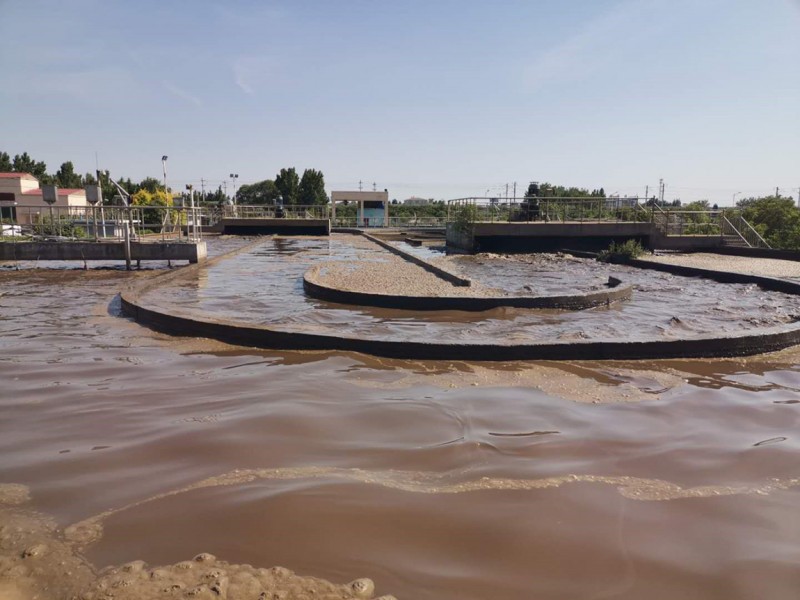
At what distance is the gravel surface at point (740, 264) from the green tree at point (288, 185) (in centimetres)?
5828

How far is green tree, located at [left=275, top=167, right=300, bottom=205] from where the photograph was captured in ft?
240

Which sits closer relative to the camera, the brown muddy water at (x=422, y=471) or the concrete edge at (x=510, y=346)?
the brown muddy water at (x=422, y=471)

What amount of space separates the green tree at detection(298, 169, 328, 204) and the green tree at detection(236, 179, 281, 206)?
18.7 m

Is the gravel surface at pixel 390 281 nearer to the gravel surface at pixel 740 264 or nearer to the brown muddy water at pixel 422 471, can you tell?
the brown muddy water at pixel 422 471

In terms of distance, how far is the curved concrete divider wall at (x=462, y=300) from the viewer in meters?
9.03

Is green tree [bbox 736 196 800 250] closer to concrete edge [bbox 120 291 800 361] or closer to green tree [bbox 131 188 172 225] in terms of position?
concrete edge [bbox 120 291 800 361]

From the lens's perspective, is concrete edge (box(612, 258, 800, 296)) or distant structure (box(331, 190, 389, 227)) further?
distant structure (box(331, 190, 389, 227))

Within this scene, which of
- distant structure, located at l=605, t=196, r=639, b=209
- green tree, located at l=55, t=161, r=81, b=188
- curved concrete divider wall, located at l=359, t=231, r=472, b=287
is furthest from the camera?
green tree, located at l=55, t=161, r=81, b=188

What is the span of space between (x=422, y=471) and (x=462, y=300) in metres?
5.83

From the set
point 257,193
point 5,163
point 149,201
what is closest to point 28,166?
point 5,163

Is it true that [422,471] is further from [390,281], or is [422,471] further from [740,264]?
[740,264]

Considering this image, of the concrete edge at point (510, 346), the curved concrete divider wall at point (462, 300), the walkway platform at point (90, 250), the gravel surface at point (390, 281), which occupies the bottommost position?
the concrete edge at point (510, 346)

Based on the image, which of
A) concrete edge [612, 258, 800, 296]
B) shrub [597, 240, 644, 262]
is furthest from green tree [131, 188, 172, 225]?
concrete edge [612, 258, 800, 296]

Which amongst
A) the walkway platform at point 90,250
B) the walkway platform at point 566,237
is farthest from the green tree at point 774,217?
the walkway platform at point 90,250
